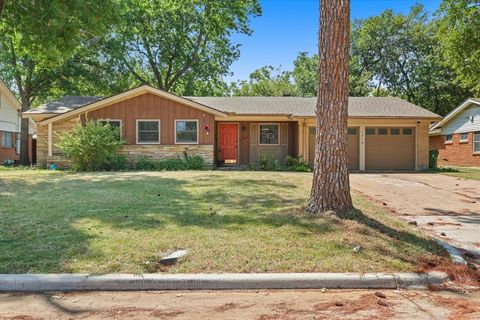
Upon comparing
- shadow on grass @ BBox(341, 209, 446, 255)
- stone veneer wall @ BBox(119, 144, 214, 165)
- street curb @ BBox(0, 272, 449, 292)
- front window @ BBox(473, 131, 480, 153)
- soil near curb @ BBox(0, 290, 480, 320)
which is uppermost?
front window @ BBox(473, 131, 480, 153)

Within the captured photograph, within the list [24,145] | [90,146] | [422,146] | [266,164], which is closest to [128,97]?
[90,146]

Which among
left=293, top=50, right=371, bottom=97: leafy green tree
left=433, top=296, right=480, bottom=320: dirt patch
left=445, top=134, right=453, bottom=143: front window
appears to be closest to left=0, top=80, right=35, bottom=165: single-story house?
left=293, top=50, right=371, bottom=97: leafy green tree

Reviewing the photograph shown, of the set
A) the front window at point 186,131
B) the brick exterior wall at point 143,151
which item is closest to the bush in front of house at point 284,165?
the brick exterior wall at point 143,151

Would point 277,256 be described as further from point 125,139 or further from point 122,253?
point 125,139

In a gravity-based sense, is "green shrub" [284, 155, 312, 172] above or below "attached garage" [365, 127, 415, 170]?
below

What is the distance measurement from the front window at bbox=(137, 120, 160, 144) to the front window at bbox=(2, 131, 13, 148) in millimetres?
12802

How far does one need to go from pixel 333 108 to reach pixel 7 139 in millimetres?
25948

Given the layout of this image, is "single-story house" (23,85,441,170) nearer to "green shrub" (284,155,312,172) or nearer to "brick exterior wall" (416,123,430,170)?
"brick exterior wall" (416,123,430,170)

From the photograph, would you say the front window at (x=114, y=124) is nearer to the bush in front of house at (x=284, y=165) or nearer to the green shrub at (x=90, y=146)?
the green shrub at (x=90, y=146)

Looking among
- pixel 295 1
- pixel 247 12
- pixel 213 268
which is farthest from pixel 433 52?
pixel 213 268

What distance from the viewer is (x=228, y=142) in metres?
20.0

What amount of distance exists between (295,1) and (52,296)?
13311 millimetres

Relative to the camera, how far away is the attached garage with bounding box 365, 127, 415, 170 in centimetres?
1905

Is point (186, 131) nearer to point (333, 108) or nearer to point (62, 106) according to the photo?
point (62, 106)
